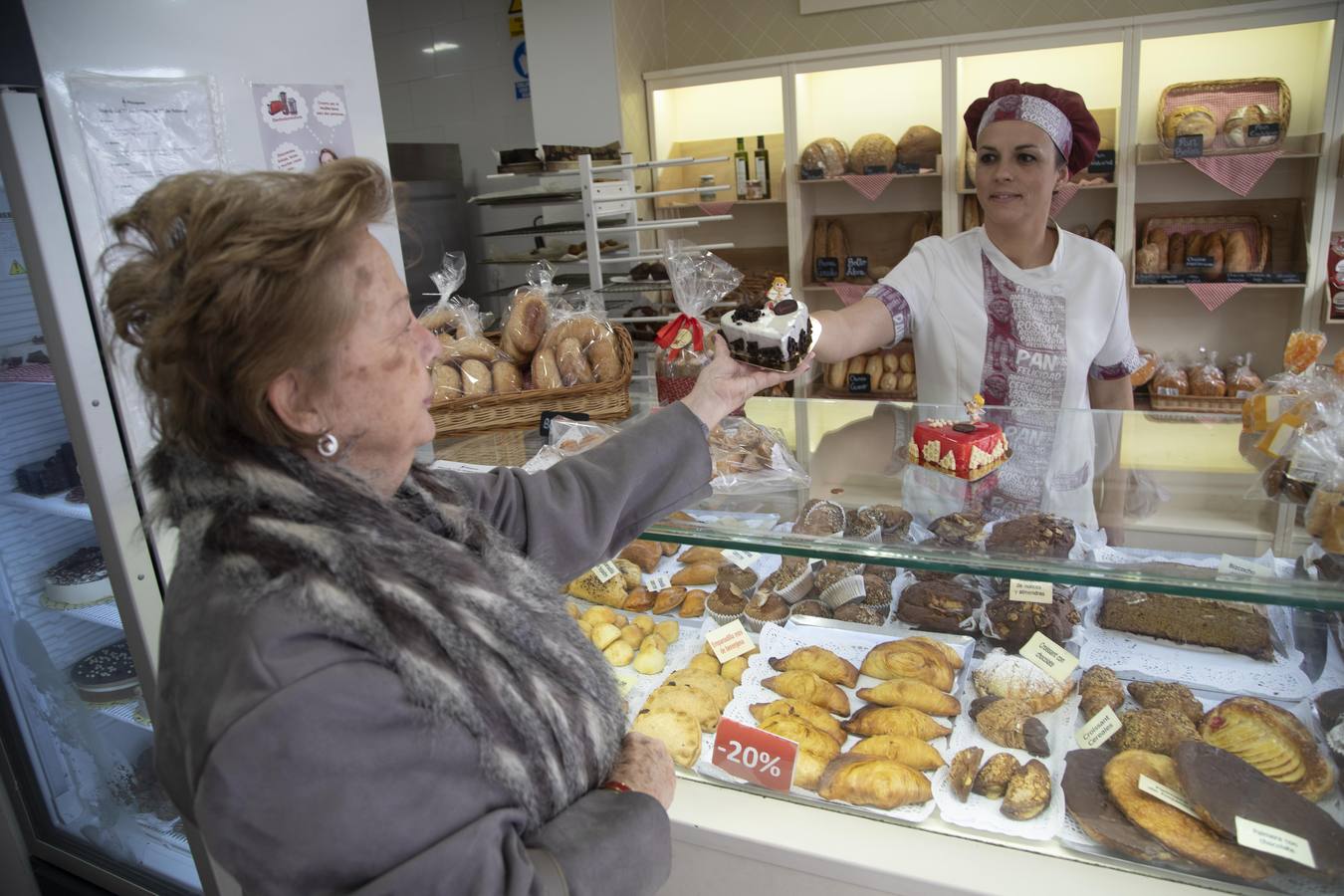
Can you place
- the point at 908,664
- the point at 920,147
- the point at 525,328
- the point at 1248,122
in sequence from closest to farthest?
the point at 908,664 < the point at 525,328 < the point at 1248,122 < the point at 920,147

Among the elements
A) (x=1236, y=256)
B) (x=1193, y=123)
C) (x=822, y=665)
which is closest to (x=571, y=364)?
(x=822, y=665)

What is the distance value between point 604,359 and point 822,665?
2.88 ft

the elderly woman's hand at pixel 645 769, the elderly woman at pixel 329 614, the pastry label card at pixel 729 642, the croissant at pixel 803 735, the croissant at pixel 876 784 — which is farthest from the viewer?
the pastry label card at pixel 729 642

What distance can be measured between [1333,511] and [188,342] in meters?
1.55

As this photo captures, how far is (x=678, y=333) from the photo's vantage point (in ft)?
6.05

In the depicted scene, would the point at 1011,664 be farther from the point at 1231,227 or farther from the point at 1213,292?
the point at 1231,227

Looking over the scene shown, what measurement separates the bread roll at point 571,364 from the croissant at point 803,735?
2.99ft

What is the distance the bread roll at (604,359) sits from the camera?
207cm

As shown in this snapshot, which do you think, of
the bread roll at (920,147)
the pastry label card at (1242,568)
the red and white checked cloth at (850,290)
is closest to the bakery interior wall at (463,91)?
the red and white checked cloth at (850,290)

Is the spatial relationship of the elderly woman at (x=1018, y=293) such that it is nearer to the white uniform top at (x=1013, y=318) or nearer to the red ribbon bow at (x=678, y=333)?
the white uniform top at (x=1013, y=318)

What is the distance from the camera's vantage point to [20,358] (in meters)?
2.22

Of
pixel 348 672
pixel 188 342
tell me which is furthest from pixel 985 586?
pixel 188 342

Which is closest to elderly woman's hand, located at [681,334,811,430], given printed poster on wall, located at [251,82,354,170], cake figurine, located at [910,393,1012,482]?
cake figurine, located at [910,393,1012,482]

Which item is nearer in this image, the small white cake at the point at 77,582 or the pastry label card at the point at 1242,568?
the pastry label card at the point at 1242,568
